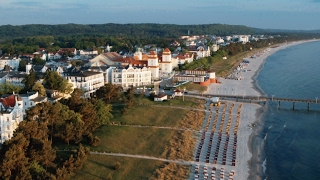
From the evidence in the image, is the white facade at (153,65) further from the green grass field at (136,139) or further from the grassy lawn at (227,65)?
the grassy lawn at (227,65)

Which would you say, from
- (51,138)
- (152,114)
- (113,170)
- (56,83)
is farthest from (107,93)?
(113,170)

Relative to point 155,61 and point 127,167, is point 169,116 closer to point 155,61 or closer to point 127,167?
point 127,167

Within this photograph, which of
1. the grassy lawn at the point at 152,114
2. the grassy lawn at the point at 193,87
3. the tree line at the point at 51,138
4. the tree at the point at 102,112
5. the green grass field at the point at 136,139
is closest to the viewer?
the tree line at the point at 51,138

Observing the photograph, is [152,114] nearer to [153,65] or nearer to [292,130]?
[292,130]

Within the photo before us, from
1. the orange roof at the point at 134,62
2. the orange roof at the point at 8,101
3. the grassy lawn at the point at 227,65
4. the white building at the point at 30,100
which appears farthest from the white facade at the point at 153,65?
the orange roof at the point at 8,101

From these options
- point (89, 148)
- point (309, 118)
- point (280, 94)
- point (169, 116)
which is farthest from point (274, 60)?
point (89, 148)

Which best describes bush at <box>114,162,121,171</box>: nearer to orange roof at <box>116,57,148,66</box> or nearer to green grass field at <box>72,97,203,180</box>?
green grass field at <box>72,97,203,180</box>

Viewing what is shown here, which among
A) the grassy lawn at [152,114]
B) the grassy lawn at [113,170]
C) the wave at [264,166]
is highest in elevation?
the grassy lawn at [152,114]
